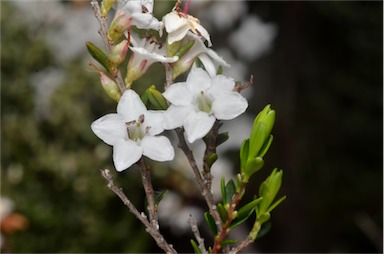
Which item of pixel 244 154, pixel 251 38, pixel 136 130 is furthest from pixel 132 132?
pixel 251 38

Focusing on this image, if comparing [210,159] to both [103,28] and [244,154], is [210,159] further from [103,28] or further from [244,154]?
[103,28]

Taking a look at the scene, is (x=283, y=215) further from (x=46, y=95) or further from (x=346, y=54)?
(x=46, y=95)

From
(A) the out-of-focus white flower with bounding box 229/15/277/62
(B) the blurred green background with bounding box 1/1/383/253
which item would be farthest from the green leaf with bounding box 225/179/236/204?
(A) the out-of-focus white flower with bounding box 229/15/277/62

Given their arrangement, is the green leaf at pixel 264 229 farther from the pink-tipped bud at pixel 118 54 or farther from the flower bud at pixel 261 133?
the pink-tipped bud at pixel 118 54

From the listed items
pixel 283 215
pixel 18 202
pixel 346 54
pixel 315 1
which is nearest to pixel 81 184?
pixel 18 202

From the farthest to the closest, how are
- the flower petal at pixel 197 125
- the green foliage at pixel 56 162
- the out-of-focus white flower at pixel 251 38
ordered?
the out-of-focus white flower at pixel 251 38
the green foliage at pixel 56 162
the flower petal at pixel 197 125

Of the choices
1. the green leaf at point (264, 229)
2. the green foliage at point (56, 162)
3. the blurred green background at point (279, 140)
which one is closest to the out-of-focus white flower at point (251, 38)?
the blurred green background at point (279, 140)
